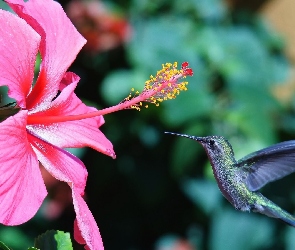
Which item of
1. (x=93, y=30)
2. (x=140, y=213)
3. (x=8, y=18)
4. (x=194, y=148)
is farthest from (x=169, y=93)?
(x=140, y=213)

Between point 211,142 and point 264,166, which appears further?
point 264,166

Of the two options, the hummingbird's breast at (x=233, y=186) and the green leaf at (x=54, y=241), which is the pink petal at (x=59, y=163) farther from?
the hummingbird's breast at (x=233, y=186)

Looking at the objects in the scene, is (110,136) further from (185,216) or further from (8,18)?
(8,18)

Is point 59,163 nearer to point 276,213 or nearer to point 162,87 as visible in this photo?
point 162,87

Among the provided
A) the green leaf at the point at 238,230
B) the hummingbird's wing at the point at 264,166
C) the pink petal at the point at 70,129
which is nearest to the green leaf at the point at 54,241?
the pink petal at the point at 70,129

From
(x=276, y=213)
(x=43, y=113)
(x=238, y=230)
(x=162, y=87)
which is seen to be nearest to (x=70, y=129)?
(x=43, y=113)

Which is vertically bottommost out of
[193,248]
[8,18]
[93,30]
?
[8,18]

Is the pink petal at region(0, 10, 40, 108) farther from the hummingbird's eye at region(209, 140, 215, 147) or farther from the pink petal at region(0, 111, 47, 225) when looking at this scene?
the hummingbird's eye at region(209, 140, 215, 147)
